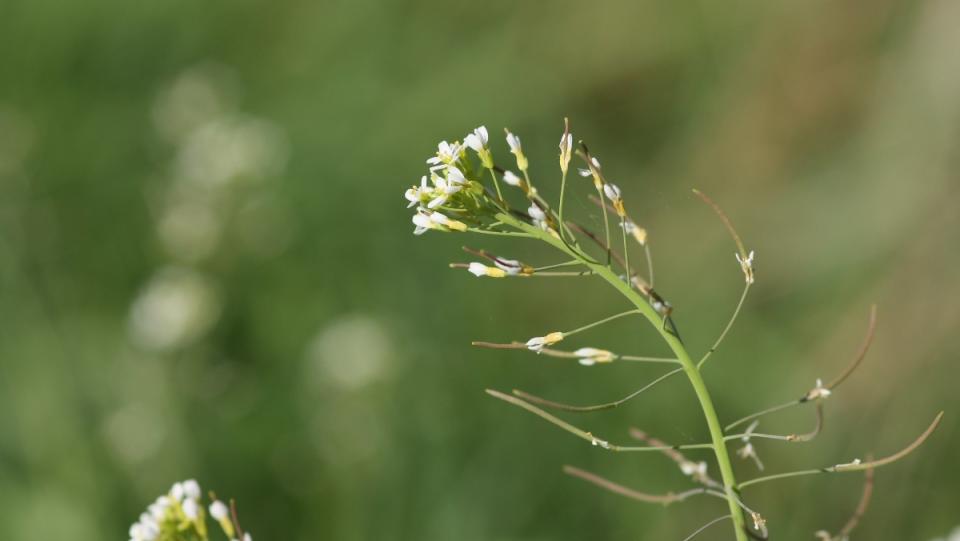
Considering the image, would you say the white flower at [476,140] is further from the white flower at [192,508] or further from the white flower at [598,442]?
the white flower at [192,508]

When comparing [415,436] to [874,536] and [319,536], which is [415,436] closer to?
[319,536]

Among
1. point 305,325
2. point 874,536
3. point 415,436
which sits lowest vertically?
point 874,536

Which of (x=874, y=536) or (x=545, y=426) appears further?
(x=545, y=426)

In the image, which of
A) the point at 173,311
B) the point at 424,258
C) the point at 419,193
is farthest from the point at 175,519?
the point at 424,258

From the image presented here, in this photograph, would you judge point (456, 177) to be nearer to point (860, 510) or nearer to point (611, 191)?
point (611, 191)

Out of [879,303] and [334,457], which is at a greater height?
[334,457]

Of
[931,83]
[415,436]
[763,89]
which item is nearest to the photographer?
[415,436]

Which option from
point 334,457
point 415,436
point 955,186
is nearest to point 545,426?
point 415,436
